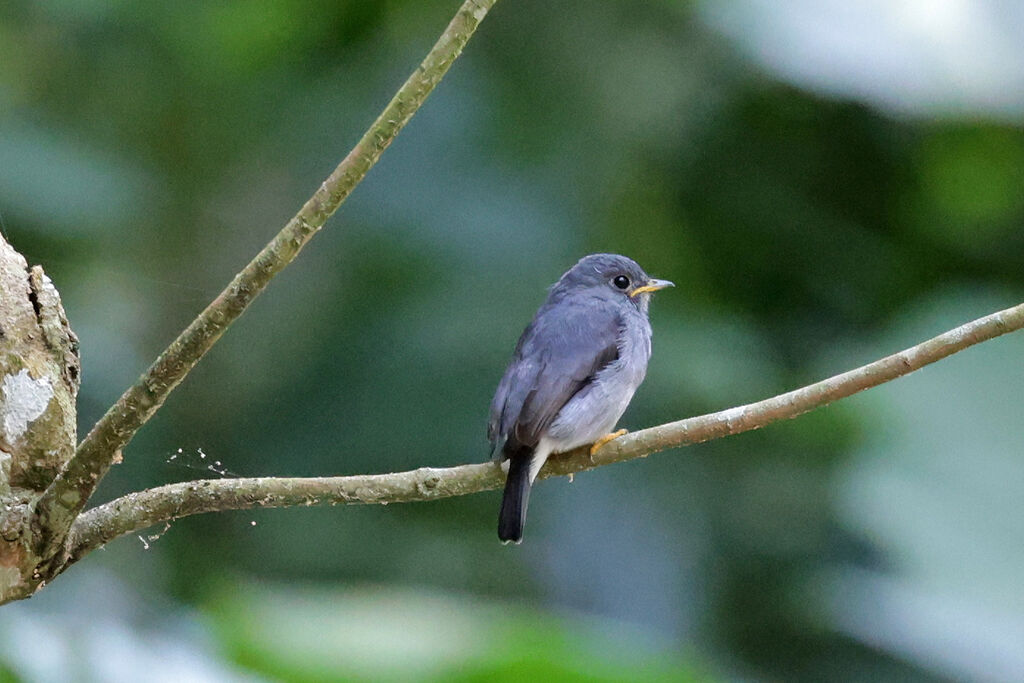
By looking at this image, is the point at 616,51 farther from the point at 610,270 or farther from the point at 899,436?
the point at 899,436

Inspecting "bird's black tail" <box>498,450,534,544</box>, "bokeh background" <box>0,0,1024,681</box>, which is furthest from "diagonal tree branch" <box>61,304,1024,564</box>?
"bokeh background" <box>0,0,1024,681</box>

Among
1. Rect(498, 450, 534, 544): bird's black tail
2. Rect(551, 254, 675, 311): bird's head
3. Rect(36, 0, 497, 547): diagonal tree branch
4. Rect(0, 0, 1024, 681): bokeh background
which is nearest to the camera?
Rect(36, 0, 497, 547): diagonal tree branch

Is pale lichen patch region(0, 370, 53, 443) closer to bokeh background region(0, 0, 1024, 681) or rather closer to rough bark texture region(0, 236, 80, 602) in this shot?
rough bark texture region(0, 236, 80, 602)

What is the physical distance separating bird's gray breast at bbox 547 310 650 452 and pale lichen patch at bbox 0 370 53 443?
1672 mm

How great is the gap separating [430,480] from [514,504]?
98 cm

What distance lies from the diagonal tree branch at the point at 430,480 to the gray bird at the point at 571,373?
1.84ft

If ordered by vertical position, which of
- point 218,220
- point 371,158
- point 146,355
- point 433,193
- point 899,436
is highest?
point 371,158

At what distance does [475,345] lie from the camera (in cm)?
594

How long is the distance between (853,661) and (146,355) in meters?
3.73

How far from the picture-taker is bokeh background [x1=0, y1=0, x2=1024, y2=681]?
5.23 meters

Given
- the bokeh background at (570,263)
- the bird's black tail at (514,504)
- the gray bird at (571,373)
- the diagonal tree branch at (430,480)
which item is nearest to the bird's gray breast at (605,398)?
the gray bird at (571,373)

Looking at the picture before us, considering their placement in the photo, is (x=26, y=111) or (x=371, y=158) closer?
(x=371, y=158)

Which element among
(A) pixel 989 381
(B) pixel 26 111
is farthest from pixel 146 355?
(A) pixel 989 381

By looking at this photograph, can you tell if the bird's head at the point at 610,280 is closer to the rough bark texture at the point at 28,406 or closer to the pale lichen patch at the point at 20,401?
the rough bark texture at the point at 28,406
